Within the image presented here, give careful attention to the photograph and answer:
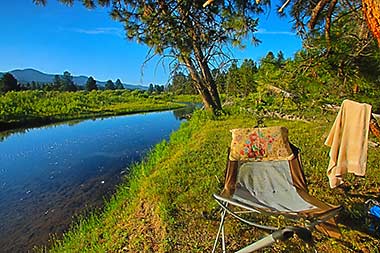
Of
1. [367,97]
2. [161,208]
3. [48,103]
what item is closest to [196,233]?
[161,208]

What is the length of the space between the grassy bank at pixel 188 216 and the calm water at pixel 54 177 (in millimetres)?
646

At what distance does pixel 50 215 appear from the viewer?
3873mm

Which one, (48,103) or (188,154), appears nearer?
(188,154)

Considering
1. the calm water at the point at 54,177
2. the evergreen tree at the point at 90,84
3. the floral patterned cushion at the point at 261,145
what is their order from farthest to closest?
the evergreen tree at the point at 90,84 < the calm water at the point at 54,177 < the floral patterned cushion at the point at 261,145

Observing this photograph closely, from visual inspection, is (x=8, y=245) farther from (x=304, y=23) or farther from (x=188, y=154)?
(x=304, y=23)

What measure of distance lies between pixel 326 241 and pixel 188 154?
278 cm

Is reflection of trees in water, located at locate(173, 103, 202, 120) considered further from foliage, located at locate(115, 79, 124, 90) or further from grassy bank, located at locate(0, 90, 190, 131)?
foliage, located at locate(115, 79, 124, 90)

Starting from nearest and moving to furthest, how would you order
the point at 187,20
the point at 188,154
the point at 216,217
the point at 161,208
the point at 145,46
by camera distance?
the point at 216,217, the point at 161,208, the point at 187,20, the point at 145,46, the point at 188,154

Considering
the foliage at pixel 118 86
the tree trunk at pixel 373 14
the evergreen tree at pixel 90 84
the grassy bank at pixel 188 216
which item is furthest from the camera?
the foliage at pixel 118 86

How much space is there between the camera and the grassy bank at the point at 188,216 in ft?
7.12

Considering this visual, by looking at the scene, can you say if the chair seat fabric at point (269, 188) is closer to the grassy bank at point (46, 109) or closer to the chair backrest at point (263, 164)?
the chair backrest at point (263, 164)

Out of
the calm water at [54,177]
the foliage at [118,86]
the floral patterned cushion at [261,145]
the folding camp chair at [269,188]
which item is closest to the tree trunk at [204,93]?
the calm water at [54,177]

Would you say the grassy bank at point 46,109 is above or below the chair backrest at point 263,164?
below

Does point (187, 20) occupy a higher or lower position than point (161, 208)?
higher
